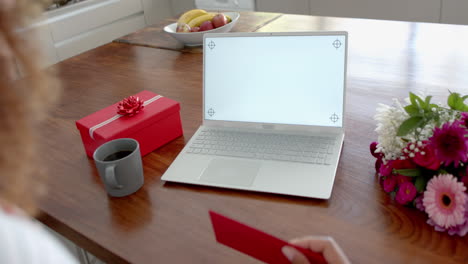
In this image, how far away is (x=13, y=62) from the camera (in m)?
0.46

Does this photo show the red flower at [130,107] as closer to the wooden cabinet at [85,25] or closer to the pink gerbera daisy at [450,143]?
the pink gerbera daisy at [450,143]

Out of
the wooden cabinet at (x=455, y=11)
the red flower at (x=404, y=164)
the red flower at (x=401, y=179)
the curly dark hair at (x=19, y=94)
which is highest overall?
the curly dark hair at (x=19, y=94)

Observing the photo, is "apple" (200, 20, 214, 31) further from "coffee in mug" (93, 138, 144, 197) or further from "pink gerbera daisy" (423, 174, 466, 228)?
"pink gerbera daisy" (423, 174, 466, 228)

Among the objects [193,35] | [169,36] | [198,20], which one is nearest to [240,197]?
[193,35]

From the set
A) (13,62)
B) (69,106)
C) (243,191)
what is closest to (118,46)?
(69,106)

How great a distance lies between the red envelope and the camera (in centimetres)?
67

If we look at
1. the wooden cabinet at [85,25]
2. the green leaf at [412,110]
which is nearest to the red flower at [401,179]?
the green leaf at [412,110]

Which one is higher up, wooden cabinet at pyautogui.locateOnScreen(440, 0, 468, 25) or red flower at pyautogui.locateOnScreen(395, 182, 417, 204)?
red flower at pyautogui.locateOnScreen(395, 182, 417, 204)

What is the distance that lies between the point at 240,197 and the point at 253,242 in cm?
22

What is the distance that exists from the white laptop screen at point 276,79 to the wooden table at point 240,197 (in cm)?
12

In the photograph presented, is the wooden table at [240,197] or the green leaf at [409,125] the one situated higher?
the green leaf at [409,125]

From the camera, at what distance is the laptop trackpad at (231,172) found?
3.08ft

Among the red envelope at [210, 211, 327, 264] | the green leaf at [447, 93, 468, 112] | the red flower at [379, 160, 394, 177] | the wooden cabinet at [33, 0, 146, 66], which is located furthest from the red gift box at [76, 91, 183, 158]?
the wooden cabinet at [33, 0, 146, 66]

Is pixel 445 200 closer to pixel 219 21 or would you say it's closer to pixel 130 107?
pixel 130 107
